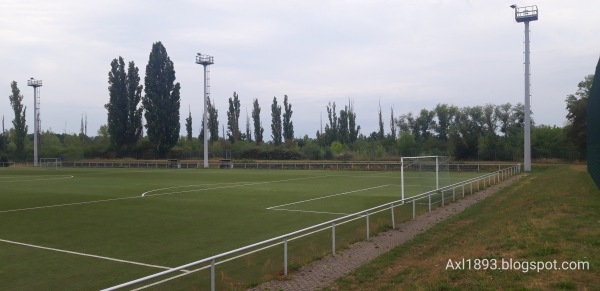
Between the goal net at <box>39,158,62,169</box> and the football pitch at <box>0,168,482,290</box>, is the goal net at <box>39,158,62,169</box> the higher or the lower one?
the higher one

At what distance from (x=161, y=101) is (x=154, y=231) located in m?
61.7

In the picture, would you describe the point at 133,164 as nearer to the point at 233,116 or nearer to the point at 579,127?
the point at 233,116

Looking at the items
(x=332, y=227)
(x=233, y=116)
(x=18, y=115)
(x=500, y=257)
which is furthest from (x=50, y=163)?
(x=500, y=257)

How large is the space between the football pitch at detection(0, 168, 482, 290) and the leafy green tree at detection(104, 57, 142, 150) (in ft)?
168

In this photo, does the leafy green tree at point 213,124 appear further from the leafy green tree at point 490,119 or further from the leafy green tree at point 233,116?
the leafy green tree at point 490,119

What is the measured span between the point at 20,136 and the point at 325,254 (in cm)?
9171

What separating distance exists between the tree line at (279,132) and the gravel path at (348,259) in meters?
43.5

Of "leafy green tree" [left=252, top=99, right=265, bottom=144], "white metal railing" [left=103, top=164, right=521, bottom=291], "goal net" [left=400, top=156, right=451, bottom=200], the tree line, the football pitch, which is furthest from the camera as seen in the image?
"leafy green tree" [left=252, top=99, right=265, bottom=144]

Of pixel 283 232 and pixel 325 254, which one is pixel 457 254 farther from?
pixel 283 232

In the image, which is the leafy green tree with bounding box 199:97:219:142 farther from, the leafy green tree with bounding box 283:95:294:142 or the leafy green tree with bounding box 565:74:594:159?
the leafy green tree with bounding box 565:74:594:159

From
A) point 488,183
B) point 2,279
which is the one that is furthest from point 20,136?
point 2,279

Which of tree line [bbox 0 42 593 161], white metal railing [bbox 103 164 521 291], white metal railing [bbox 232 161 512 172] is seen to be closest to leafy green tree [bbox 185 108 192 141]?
tree line [bbox 0 42 593 161]

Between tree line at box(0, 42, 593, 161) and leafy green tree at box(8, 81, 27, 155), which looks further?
leafy green tree at box(8, 81, 27, 155)

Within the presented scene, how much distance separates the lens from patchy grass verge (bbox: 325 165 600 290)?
6266 mm
